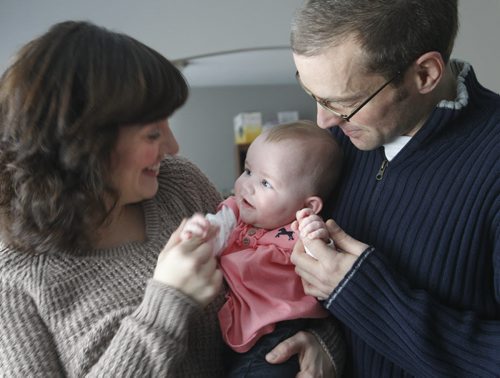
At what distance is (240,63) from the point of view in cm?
536

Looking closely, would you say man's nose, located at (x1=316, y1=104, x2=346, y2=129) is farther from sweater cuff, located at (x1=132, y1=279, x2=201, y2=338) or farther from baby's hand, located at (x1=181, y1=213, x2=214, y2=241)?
sweater cuff, located at (x1=132, y1=279, x2=201, y2=338)

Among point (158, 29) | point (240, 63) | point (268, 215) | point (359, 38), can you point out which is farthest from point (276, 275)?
point (240, 63)

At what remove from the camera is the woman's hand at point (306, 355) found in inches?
47.5

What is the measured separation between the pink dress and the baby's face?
8 centimetres

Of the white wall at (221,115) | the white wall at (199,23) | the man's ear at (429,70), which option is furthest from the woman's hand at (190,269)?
the white wall at (221,115)

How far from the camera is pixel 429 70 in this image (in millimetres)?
1185

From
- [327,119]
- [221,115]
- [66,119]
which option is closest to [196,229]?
[66,119]

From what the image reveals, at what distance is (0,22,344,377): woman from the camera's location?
1.03m

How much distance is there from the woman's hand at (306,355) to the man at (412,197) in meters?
0.10

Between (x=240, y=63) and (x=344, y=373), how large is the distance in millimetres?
4373

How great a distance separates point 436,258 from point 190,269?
21.1 inches

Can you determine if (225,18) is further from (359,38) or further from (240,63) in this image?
(359,38)

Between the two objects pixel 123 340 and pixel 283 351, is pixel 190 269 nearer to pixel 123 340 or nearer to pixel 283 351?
pixel 123 340

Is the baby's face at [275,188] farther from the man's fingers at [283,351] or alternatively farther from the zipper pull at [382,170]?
the man's fingers at [283,351]
